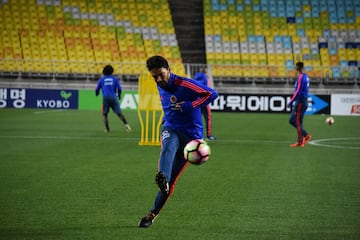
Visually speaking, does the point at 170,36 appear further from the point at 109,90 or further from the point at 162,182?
the point at 162,182

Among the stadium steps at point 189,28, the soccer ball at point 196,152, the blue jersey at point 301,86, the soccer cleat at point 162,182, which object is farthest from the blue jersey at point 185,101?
the stadium steps at point 189,28

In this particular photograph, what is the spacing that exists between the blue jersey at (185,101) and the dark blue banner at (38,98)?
83.6 ft

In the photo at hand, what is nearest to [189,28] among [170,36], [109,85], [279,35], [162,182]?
[170,36]

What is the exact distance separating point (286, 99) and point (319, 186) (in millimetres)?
21743

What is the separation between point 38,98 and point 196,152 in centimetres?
2621

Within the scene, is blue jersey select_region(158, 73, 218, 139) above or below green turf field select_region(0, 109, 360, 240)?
above

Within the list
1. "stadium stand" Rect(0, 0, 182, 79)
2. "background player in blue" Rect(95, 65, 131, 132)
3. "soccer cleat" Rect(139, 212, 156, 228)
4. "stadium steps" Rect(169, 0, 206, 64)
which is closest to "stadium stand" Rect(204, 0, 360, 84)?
"stadium steps" Rect(169, 0, 206, 64)

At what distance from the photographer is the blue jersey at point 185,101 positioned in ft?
25.1

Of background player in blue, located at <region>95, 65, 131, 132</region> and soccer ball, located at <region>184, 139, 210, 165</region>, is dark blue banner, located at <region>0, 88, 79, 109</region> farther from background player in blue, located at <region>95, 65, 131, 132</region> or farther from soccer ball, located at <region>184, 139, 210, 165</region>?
soccer ball, located at <region>184, 139, 210, 165</region>

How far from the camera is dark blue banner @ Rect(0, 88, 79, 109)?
3222 centimetres

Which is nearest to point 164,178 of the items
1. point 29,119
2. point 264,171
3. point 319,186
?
point 319,186

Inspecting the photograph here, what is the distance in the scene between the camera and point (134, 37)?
3853 centimetres

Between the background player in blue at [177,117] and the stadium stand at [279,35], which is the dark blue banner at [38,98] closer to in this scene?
the stadium stand at [279,35]

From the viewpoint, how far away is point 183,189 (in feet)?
33.6
